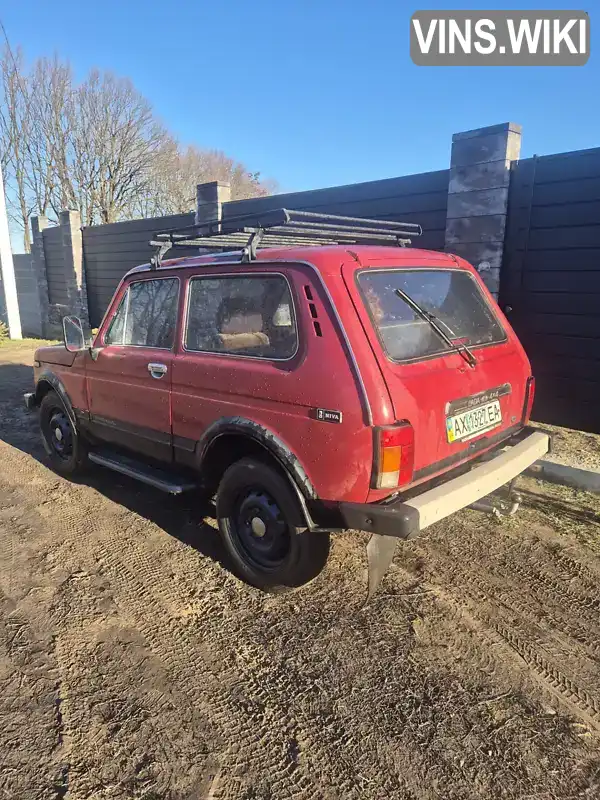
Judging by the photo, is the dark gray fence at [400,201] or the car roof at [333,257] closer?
the car roof at [333,257]

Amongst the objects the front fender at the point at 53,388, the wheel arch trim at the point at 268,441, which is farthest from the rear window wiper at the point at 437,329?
the front fender at the point at 53,388

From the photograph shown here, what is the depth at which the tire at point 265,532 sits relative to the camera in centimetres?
284

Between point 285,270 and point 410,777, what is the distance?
7.66 feet

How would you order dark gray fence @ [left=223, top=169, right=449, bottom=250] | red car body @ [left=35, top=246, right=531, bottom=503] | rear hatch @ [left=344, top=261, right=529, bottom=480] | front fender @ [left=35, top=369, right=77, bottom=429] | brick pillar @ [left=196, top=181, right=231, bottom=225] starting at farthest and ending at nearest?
brick pillar @ [left=196, top=181, right=231, bottom=225], dark gray fence @ [left=223, top=169, right=449, bottom=250], front fender @ [left=35, top=369, right=77, bottom=429], rear hatch @ [left=344, top=261, right=529, bottom=480], red car body @ [left=35, top=246, right=531, bottom=503]

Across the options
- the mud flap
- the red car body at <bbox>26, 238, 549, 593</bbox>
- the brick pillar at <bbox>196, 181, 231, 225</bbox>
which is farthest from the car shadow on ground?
the brick pillar at <bbox>196, 181, 231, 225</bbox>

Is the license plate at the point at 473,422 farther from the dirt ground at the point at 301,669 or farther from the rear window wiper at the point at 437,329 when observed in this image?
the dirt ground at the point at 301,669

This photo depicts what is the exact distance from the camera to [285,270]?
9.46 feet

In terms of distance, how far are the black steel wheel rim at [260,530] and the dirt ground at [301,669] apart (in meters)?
0.21

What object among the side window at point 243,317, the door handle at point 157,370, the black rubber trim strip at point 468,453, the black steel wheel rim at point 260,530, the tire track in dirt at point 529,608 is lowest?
the tire track in dirt at point 529,608

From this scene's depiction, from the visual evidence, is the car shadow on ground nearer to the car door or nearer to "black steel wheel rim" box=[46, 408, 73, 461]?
"black steel wheel rim" box=[46, 408, 73, 461]

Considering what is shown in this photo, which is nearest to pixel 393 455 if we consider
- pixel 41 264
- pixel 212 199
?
pixel 212 199

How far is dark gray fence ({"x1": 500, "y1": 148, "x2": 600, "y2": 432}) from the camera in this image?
212 inches

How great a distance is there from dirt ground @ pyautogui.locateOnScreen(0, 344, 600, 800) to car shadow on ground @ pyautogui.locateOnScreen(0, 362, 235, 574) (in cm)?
4

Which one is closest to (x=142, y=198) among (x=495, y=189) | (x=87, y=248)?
(x=87, y=248)
